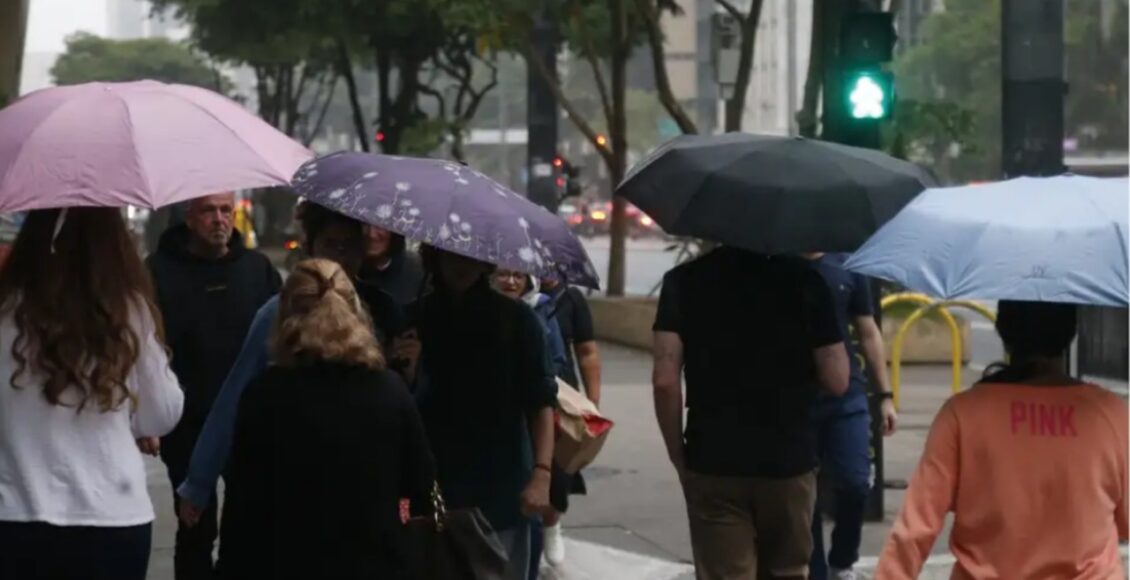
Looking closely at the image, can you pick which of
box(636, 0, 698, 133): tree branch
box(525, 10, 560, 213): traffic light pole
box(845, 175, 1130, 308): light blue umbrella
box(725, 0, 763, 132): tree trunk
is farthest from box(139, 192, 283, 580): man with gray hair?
box(525, 10, 560, 213): traffic light pole

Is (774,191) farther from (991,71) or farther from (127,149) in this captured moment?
(991,71)

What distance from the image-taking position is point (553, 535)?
9594 mm

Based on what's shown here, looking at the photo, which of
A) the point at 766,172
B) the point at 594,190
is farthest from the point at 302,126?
the point at 766,172

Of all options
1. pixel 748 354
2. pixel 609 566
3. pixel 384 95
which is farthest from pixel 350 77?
pixel 748 354

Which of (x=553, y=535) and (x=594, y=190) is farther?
(x=594, y=190)

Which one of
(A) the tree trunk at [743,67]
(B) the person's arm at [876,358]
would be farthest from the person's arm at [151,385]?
(A) the tree trunk at [743,67]

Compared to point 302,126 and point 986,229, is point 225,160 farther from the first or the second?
point 302,126

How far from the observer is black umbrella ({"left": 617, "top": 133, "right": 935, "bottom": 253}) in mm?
6348

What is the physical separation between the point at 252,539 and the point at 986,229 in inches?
73.2

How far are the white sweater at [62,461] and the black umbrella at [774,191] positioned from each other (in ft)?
6.60

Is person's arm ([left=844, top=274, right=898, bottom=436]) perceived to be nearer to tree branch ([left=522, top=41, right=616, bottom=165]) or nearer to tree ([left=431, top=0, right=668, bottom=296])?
tree ([left=431, top=0, right=668, bottom=296])

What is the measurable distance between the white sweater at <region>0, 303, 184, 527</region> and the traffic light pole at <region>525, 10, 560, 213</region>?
2783cm

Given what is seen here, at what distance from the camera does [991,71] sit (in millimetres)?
69562

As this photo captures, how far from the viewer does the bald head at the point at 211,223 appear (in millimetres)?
7297
